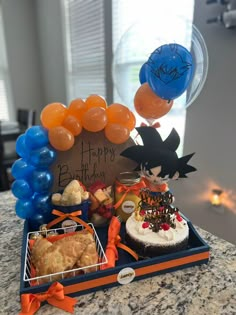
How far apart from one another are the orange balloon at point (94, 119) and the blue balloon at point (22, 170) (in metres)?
0.21

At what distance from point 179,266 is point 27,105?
3843 mm

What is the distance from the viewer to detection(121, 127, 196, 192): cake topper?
2.07 feet

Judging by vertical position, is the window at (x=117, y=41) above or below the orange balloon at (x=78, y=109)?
above

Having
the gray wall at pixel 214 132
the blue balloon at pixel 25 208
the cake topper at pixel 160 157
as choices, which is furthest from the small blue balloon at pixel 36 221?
the gray wall at pixel 214 132

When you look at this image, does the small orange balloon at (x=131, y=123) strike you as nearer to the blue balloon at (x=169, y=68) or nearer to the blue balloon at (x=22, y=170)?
the blue balloon at (x=169, y=68)

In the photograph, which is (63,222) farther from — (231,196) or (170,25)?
(231,196)

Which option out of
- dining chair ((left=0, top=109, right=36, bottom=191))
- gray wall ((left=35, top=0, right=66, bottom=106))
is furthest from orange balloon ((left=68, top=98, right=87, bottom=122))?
gray wall ((left=35, top=0, right=66, bottom=106))

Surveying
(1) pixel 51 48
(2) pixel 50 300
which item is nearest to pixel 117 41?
(1) pixel 51 48

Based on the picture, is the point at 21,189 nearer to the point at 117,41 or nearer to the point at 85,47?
the point at 117,41

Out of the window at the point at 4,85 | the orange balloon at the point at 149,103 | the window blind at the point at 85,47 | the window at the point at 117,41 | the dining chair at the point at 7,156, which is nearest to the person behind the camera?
the orange balloon at the point at 149,103

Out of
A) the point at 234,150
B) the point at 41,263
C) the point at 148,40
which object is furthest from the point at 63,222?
the point at 234,150

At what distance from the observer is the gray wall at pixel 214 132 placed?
1.44 m

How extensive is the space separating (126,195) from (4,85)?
12.1ft

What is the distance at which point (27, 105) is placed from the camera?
393cm
